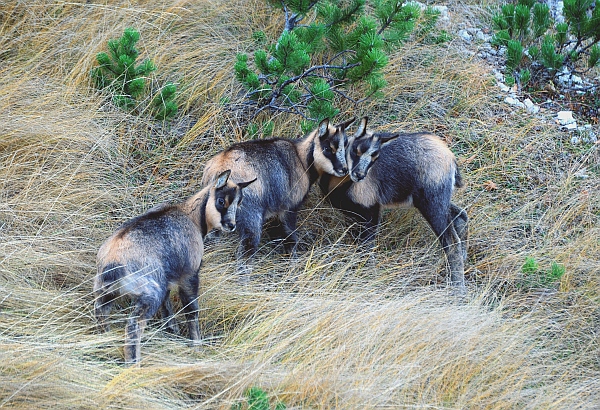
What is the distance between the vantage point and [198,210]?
5.83 meters

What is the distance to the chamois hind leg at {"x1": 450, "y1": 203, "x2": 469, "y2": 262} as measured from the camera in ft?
23.1

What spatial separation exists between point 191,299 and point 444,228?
2293 mm

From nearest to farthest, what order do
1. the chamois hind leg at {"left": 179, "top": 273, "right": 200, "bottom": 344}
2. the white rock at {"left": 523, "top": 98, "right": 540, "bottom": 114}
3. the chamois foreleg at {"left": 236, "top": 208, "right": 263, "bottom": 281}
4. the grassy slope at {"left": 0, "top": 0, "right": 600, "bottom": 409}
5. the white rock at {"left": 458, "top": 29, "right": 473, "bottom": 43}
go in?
the grassy slope at {"left": 0, "top": 0, "right": 600, "bottom": 409} < the chamois hind leg at {"left": 179, "top": 273, "right": 200, "bottom": 344} < the chamois foreleg at {"left": 236, "top": 208, "right": 263, "bottom": 281} < the white rock at {"left": 523, "top": 98, "right": 540, "bottom": 114} < the white rock at {"left": 458, "top": 29, "right": 473, "bottom": 43}

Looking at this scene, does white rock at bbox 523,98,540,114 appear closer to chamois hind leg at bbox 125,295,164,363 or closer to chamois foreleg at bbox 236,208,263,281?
chamois foreleg at bbox 236,208,263,281

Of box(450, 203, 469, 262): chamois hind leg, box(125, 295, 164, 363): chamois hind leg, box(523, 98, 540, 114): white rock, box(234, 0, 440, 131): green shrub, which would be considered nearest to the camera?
box(125, 295, 164, 363): chamois hind leg

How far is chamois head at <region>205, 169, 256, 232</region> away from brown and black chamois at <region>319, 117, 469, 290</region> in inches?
49.3

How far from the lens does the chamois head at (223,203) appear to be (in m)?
5.80

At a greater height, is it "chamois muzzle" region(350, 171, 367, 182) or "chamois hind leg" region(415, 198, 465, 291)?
"chamois muzzle" region(350, 171, 367, 182)

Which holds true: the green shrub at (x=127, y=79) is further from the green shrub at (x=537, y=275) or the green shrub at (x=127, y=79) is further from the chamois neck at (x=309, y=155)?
the green shrub at (x=537, y=275)

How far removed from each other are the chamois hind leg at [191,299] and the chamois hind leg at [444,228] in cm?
214

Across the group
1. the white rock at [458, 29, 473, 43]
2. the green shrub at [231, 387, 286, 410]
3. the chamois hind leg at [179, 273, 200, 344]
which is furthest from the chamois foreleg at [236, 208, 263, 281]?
the white rock at [458, 29, 473, 43]

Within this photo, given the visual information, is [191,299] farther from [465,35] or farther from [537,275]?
[465,35]

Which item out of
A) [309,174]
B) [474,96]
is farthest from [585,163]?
[309,174]

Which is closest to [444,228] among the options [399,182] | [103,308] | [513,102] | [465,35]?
[399,182]
